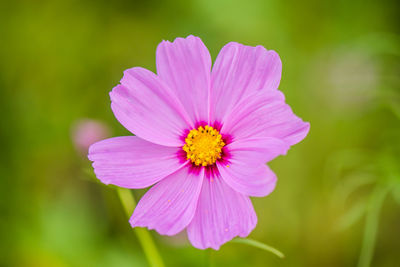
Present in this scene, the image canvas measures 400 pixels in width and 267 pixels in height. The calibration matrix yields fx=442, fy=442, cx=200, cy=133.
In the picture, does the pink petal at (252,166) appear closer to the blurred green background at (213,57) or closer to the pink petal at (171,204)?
the pink petal at (171,204)

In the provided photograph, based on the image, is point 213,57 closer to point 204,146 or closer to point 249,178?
point 204,146

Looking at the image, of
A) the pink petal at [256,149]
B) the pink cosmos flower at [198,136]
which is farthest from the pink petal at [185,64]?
the pink petal at [256,149]

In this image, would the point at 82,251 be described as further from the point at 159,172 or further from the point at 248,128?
the point at 248,128

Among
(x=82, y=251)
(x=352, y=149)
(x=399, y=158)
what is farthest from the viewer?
(x=352, y=149)

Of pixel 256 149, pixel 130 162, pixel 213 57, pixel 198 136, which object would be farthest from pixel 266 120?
pixel 213 57

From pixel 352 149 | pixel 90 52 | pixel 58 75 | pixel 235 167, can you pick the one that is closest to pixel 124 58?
pixel 90 52

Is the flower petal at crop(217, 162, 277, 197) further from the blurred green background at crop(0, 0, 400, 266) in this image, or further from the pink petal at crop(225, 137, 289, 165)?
the blurred green background at crop(0, 0, 400, 266)
